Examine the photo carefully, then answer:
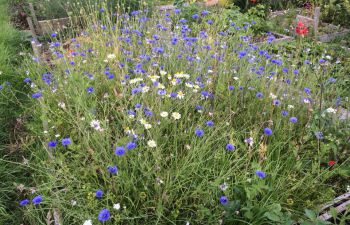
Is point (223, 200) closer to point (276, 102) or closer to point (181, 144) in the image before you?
point (181, 144)

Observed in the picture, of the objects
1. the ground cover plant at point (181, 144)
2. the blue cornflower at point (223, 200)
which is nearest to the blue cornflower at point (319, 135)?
the ground cover plant at point (181, 144)

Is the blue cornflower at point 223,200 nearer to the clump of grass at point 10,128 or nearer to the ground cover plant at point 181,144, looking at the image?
the ground cover plant at point 181,144

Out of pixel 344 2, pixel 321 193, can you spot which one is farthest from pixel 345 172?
pixel 344 2

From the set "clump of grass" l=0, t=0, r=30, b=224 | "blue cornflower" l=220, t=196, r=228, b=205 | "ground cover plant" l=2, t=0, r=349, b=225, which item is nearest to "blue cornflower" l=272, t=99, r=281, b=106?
"ground cover plant" l=2, t=0, r=349, b=225

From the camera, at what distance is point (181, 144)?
2.05m

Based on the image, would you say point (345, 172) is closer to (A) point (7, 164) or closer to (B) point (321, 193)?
(B) point (321, 193)

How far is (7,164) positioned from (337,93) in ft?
9.16

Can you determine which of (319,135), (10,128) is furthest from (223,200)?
(10,128)

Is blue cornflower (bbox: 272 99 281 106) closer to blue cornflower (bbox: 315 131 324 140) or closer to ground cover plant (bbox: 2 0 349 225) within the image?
ground cover plant (bbox: 2 0 349 225)

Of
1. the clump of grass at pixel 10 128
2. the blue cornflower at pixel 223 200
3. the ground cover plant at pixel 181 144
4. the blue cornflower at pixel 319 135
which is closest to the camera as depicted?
the blue cornflower at pixel 223 200

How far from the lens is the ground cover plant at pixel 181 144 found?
1.69m

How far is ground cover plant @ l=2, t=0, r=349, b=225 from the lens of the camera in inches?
66.6

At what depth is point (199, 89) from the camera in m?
2.40

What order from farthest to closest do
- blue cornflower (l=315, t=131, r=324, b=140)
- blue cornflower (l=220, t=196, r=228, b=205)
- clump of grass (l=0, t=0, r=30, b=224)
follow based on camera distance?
clump of grass (l=0, t=0, r=30, b=224) → blue cornflower (l=315, t=131, r=324, b=140) → blue cornflower (l=220, t=196, r=228, b=205)
